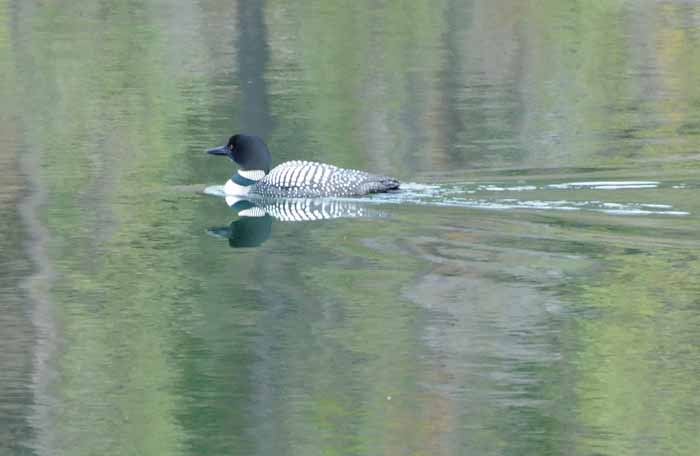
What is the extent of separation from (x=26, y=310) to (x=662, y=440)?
13.7ft

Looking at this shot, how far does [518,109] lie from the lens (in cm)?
1989

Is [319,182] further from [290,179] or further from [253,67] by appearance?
[253,67]

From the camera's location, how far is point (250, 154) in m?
14.8

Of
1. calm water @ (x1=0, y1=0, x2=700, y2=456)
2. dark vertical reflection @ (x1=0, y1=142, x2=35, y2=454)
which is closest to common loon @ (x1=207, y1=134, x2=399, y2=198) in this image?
calm water @ (x1=0, y1=0, x2=700, y2=456)

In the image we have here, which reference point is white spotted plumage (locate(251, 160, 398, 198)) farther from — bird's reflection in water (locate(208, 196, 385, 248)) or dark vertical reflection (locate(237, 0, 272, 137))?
dark vertical reflection (locate(237, 0, 272, 137))

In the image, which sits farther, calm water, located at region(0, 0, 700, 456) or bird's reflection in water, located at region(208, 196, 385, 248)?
bird's reflection in water, located at region(208, 196, 385, 248)

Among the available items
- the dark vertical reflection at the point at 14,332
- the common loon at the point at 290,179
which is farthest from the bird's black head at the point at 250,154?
the dark vertical reflection at the point at 14,332

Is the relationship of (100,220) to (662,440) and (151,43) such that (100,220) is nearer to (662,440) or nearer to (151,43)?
(662,440)

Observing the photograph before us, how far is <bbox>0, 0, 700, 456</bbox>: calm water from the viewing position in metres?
8.31

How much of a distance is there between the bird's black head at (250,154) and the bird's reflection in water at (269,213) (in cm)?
41

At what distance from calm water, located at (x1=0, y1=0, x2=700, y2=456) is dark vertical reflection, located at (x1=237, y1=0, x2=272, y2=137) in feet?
0.42

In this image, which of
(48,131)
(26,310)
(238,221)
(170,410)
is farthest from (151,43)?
(170,410)

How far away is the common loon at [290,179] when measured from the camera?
550 inches

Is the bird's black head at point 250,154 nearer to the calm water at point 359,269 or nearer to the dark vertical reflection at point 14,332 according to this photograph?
the calm water at point 359,269
